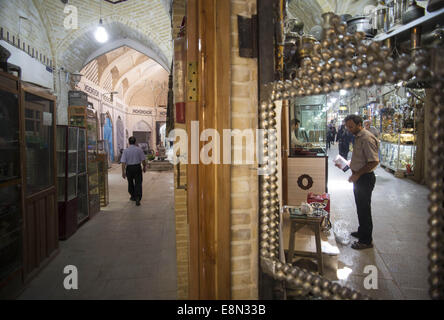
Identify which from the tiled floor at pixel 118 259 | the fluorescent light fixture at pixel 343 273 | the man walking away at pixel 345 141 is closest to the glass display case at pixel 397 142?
the man walking away at pixel 345 141

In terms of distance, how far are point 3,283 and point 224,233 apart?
8.03 ft

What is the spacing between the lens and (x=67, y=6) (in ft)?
24.1

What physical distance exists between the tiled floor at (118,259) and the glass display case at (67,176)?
255 mm

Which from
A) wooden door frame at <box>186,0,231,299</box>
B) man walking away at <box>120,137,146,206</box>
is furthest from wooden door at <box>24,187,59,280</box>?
man walking away at <box>120,137,146,206</box>

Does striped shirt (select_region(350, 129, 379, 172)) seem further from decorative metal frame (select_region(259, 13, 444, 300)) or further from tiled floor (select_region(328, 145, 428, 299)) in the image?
decorative metal frame (select_region(259, 13, 444, 300))

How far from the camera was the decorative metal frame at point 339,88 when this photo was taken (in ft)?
3.48

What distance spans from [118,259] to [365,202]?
341 cm

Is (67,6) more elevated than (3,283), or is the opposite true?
(67,6)

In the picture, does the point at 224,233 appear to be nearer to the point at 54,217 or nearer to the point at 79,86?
the point at 54,217

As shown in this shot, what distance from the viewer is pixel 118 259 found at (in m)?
3.35

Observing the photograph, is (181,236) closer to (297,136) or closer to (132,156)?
(132,156)

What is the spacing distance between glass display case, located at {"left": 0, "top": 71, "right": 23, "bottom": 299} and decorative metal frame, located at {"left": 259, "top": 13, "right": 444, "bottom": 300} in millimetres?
2644

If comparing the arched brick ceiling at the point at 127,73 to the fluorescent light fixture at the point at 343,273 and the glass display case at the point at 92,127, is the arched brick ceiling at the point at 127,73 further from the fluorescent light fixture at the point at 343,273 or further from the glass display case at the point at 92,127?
the fluorescent light fixture at the point at 343,273
